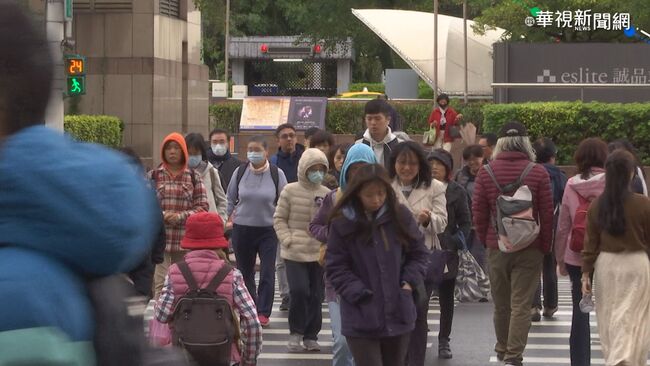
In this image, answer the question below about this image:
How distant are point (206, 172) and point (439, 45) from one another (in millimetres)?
36889

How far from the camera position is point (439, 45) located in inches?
1975

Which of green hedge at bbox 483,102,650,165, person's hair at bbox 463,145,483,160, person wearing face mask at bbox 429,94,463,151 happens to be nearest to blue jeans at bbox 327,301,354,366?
person's hair at bbox 463,145,483,160

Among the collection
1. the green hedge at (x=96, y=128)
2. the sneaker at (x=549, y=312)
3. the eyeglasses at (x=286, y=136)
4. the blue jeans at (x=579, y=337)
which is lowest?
the sneaker at (x=549, y=312)

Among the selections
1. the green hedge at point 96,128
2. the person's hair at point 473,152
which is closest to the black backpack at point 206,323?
the person's hair at point 473,152

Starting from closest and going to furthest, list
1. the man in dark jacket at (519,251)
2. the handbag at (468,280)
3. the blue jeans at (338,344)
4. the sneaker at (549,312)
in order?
the blue jeans at (338,344) → the man in dark jacket at (519,251) → the handbag at (468,280) → the sneaker at (549,312)

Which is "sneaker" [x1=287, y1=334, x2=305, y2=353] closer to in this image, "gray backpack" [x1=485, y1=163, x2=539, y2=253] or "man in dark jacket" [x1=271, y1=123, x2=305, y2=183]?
"gray backpack" [x1=485, y1=163, x2=539, y2=253]

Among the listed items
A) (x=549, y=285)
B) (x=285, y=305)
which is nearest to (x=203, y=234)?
(x=549, y=285)

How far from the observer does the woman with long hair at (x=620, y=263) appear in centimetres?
980

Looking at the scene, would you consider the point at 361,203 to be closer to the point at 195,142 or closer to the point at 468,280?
the point at 468,280

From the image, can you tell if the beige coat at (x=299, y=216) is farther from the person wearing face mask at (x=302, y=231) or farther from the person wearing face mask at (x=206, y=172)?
the person wearing face mask at (x=206, y=172)

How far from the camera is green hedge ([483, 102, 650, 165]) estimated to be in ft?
94.1

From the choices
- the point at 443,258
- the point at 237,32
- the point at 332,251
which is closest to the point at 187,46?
the point at 443,258

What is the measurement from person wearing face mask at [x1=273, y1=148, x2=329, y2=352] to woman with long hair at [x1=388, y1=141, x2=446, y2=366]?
1688mm

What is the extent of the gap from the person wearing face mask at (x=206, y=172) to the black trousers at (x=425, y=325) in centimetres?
257
